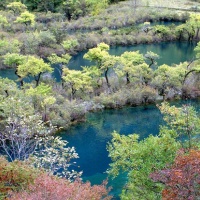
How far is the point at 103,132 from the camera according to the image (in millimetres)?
30484

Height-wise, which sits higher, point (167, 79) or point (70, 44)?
point (70, 44)

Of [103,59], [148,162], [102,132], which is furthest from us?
[103,59]

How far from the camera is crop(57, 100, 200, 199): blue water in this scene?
24609mm

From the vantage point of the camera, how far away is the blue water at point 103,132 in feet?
80.7

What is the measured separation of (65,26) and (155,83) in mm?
29512

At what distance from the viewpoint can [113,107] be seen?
114 ft

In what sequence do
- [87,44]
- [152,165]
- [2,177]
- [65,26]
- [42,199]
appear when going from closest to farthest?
[42,199]
[2,177]
[152,165]
[87,44]
[65,26]

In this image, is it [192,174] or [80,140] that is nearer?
[192,174]

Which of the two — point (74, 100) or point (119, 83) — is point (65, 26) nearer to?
point (119, 83)

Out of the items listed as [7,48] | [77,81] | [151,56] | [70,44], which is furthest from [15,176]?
[70,44]

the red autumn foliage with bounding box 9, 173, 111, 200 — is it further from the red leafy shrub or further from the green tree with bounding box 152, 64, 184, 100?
the green tree with bounding box 152, 64, 184, 100

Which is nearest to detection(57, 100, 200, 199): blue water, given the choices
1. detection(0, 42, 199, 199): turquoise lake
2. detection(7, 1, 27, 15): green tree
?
detection(0, 42, 199, 199): turquoise lake

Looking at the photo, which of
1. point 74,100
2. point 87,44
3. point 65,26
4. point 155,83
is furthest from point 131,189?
point 65,26

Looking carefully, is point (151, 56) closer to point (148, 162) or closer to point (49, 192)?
point (148, 162)
